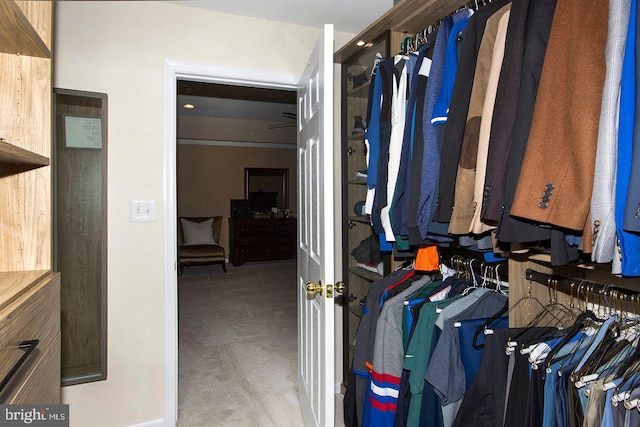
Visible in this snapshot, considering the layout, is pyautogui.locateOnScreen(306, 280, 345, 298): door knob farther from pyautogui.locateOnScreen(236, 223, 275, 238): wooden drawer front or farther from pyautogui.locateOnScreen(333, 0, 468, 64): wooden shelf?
pyautogui.locateOnScreen(236, 223, 275, 238): wooden drawer front

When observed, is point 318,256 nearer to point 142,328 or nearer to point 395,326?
point 395,326

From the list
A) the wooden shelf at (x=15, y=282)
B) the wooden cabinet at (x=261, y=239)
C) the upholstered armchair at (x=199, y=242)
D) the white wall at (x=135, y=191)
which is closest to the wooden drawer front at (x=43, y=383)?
the wooden shelf at (x=15, y=282)

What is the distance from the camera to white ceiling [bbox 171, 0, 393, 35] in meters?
1.83

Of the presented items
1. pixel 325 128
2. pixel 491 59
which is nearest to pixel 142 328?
pixel 325 128

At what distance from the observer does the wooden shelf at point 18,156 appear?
0.82 metres

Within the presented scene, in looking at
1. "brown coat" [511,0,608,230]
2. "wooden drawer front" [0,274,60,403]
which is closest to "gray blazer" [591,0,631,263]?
"brown coat" [511,0,608,230]

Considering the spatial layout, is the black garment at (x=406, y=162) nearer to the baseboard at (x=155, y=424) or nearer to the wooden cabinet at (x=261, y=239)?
the baseboard at (x=155, y=424)

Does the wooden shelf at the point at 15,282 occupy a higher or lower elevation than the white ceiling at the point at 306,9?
lower

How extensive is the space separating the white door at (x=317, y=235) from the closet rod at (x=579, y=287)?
66 centimetres

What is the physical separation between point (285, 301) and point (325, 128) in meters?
3.08

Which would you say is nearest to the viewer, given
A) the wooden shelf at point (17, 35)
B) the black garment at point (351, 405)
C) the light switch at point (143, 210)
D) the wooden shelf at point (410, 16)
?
the wooden shelf at point (17, 35)

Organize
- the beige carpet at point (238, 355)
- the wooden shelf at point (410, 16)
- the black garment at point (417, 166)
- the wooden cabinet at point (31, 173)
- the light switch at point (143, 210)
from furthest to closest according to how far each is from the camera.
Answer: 1. the beige carpet at point (238, 355)
2. the light switch at point (143, 210)
3. the wooden shelf at point (410, 16)
4. the black garment at point (417, 166)
5. the wooden cabinet at point (31, 173)

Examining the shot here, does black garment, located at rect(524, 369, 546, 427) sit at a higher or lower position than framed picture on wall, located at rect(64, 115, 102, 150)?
lower

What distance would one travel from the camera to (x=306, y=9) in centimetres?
189
